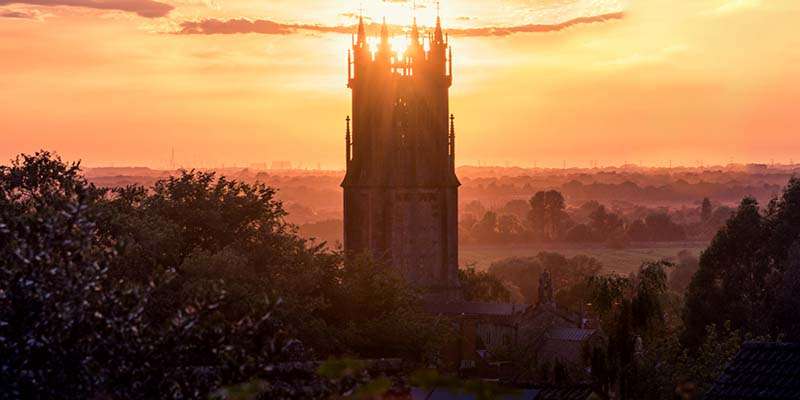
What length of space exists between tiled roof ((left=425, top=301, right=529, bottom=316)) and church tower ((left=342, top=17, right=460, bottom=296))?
172cm

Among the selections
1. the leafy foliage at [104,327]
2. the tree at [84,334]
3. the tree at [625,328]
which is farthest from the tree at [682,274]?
the tree at [84,334]

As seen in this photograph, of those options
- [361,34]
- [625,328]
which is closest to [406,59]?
[361,34]

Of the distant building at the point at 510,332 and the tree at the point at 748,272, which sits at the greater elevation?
the tree at the point at 748,272

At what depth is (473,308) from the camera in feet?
324

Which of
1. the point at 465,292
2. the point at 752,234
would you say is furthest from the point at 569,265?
the point at 752,234

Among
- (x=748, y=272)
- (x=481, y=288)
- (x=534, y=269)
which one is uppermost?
(x=748, y=272)

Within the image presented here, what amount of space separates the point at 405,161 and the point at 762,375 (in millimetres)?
69745

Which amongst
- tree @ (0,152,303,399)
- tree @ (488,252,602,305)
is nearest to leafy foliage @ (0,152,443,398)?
tree @ (0,152,303,399)

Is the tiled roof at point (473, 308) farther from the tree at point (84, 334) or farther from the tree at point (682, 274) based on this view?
the tree at point (84, 334)

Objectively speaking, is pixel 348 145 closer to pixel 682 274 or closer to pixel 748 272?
pixel 748 272

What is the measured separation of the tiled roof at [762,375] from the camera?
88.4 feet

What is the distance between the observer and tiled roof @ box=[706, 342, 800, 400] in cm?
2694

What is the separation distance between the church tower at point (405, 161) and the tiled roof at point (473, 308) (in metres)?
1.72

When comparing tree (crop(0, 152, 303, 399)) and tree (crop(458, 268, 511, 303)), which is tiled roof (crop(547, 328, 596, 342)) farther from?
tree (crop(0, 152, 303, 399))
